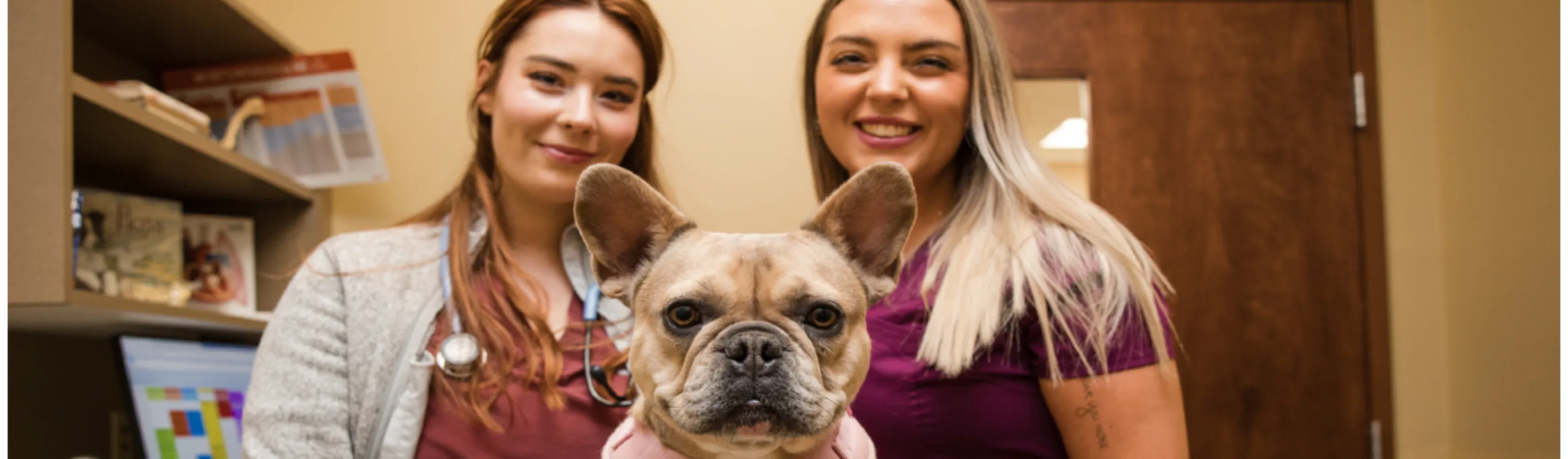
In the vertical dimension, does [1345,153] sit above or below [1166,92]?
below

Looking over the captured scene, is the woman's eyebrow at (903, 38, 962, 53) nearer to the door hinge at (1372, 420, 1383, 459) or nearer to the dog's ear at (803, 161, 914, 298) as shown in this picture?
the dog's ear at (803, 161, 914, 298)

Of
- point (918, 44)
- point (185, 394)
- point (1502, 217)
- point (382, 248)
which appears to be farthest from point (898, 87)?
point (185, 394)

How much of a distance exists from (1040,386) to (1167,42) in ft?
5.77

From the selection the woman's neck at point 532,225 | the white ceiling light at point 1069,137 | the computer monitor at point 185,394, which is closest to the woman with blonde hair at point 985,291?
the woman's neck at point 532,225

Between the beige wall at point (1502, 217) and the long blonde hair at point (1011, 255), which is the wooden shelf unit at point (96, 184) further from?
the beige wall at point (1502, 217)

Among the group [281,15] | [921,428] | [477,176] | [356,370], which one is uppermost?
[281,15]

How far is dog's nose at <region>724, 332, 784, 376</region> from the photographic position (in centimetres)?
120

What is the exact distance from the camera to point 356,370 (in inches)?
70.1

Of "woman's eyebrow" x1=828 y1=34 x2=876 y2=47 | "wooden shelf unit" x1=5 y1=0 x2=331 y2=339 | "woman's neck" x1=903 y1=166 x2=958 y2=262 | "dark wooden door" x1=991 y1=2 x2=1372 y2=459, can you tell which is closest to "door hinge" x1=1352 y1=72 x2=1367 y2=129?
"dark wooden door" x1=991 y1=2 x2=1372 y2=459

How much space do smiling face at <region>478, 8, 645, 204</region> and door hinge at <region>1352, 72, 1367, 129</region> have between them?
2327 millimetres

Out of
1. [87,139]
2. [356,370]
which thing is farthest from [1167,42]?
[87,139]

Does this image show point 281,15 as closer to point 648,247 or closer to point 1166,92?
point 648,247

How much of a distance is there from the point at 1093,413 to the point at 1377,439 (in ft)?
6.14

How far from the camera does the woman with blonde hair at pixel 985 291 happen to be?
65.0 inches
